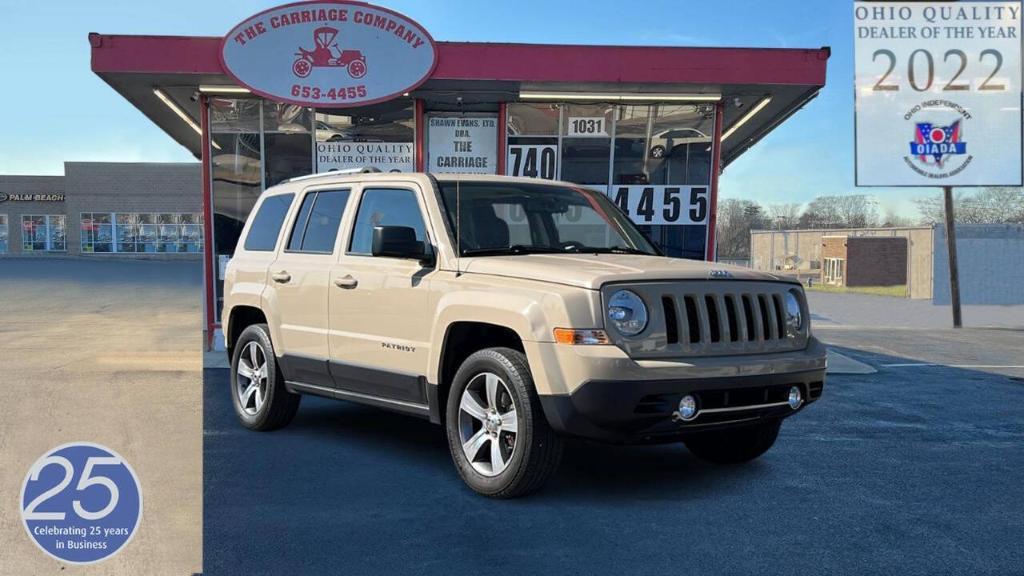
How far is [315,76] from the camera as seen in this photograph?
38.9 ft

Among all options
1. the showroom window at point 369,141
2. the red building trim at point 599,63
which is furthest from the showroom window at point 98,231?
the red building trim at point 599,63

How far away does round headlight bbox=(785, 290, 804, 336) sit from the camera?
5.64 meters

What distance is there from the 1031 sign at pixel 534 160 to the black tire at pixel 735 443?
279 inches

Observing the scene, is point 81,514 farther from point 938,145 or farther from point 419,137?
point 938,145

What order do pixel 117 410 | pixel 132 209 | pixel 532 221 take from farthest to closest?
pixel 132 209, pixel 117 410, pixel 532 221

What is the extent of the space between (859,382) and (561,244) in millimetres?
5884

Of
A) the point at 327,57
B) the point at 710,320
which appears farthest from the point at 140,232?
the point at 710,320

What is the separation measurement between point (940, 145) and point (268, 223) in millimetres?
17839

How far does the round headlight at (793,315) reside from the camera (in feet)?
18.5

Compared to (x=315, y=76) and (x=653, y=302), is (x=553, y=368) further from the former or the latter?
(x=315, y=76)

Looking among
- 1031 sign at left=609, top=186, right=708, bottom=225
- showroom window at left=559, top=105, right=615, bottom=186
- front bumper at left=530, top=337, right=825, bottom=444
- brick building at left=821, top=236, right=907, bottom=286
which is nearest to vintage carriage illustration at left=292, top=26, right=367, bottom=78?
showroom window at left=559, top=105, right=615, bottom=186

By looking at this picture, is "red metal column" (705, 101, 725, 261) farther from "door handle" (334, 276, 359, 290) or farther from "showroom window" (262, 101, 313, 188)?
"door handle" (334, 276, 359, 290)

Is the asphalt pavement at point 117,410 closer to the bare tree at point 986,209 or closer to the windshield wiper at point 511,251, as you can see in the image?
the windshield wiper at point 511,251

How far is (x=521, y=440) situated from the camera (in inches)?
200
